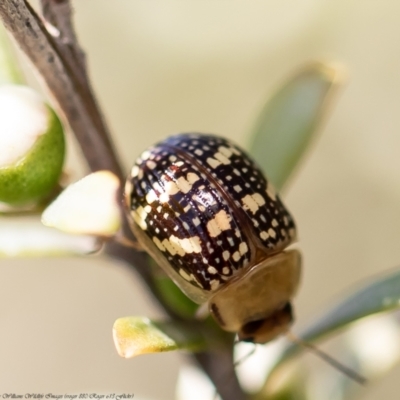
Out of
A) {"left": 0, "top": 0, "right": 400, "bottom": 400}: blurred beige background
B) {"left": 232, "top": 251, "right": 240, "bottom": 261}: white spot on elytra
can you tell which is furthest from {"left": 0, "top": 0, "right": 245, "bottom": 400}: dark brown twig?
{"left": 0, "top": 0, "right": 400, "bottom": 400}: blurred beige background

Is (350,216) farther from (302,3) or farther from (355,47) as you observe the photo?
(302,3)

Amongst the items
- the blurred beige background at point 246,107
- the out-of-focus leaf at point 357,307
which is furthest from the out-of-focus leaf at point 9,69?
the blurred beige background at point 246,107

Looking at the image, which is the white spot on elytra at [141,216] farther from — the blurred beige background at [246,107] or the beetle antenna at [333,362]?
the blurred beige background at [246,107]

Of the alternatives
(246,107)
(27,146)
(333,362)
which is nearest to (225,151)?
(27,146)

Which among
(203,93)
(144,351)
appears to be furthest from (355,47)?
(144,351)

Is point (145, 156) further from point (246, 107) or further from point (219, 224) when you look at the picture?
point (246, 107)

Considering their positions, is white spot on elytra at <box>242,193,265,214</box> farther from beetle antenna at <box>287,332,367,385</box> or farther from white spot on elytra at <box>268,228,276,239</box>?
beetle antenna at <box>287,332,367,385</box>
